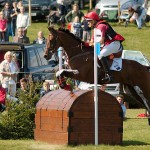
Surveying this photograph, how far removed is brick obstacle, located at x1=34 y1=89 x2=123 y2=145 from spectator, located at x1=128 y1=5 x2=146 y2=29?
80.8 ft

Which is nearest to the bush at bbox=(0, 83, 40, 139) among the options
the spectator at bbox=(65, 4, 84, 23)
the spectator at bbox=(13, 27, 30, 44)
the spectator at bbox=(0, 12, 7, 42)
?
the spectator at bbox=(13, 27, 30, 44)

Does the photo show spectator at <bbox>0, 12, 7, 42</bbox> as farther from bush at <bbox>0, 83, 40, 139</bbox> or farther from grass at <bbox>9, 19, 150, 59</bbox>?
bush at <bbox>0, 83, 40, 139</bbox>

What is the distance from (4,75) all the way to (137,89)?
18.2 ft

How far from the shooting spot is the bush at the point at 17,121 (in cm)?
1561

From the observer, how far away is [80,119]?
46.9ft

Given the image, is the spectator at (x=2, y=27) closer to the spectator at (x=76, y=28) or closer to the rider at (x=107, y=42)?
the spectator at (x=76, y=28)

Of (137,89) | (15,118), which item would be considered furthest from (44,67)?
(15,118)

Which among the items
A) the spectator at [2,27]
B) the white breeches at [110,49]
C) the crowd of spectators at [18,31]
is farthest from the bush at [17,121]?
the spectator at [2,27]

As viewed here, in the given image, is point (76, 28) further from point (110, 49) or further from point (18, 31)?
point (110, 49)

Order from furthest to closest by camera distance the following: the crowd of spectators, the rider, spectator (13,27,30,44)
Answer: spectator (13,27,30,44), the crowd of spectators, the rider

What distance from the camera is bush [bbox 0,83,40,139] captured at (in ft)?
51.2

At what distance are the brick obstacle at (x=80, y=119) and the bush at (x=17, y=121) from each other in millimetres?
1009

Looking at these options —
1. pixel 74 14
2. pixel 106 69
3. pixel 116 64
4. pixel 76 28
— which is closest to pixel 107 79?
pixel 106 69

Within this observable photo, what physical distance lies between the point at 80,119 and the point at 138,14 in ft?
82.8
